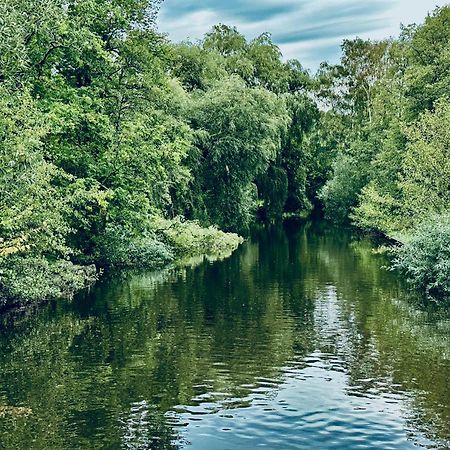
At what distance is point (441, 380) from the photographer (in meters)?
15.8

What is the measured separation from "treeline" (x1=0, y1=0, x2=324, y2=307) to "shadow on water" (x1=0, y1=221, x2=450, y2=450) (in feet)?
10.7

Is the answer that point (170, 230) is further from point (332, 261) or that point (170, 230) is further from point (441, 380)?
point (441, 380)

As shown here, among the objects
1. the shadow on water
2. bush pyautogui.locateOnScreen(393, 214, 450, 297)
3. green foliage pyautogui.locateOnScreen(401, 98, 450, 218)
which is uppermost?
green foliage pyautogui.locateOnScreen(401, 98, 450, 218)

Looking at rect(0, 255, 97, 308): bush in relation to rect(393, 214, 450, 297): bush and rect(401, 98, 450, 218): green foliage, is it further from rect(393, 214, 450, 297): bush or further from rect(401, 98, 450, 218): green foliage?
rect(401, 98, 450, 218): green foliage

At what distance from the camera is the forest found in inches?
923

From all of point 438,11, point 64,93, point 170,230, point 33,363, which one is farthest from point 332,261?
point 33,363

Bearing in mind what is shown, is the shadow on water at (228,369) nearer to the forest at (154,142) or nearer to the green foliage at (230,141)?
the forest at (154,142)

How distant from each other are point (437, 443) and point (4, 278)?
14451mm

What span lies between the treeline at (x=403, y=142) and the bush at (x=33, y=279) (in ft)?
46.8

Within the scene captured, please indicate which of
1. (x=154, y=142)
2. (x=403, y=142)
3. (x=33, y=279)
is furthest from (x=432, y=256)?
(x=403, y=142)

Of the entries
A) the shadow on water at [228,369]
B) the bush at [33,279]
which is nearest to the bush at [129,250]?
the shadow on water at [228,369]

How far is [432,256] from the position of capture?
1043 inches

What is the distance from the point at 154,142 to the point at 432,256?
47.8 feet

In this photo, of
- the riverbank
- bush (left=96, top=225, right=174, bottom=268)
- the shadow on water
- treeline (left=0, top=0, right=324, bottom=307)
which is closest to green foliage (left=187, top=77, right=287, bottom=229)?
treeline (left=0, top=0, right=324, bottom=307)
